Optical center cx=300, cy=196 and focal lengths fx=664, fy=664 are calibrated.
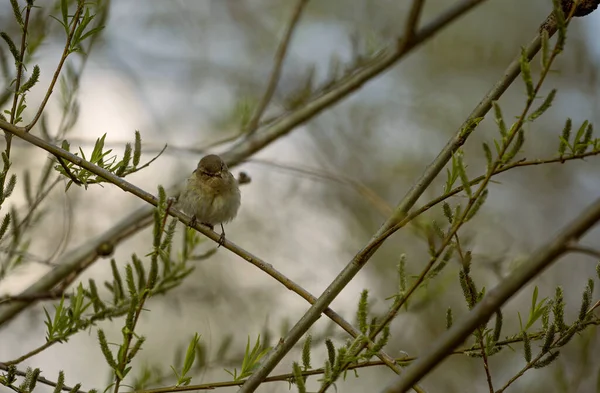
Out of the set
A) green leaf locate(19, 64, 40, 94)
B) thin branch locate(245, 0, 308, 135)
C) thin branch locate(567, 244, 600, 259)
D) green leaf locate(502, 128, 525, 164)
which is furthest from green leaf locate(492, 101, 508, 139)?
thin branch locate(245, 0, 308, 135)

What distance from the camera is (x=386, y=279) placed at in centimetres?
682

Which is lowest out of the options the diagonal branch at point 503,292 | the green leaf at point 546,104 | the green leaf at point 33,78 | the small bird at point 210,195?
the diagonal branch at point 503,292

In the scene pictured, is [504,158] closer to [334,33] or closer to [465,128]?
[465,128]

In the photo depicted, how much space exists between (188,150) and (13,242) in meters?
0.93

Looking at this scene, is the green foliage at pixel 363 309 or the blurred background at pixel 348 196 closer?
the green foliage at pixel 363 309

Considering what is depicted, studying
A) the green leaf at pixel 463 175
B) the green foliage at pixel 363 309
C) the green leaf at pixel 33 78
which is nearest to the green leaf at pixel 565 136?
the green leaf at pixel 463 175

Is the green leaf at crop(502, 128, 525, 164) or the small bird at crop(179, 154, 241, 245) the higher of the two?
the small bird at crop(179, 154, 241, 245)

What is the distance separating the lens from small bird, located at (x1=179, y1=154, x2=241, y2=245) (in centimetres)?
392

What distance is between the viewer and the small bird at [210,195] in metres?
3.92

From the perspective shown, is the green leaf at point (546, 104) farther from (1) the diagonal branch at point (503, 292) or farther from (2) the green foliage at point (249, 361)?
(2) the green foliage at point (249, 361)

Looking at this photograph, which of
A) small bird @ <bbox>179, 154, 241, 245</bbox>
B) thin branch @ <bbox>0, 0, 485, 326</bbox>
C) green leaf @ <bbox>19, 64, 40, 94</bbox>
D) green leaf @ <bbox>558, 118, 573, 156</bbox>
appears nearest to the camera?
green leaf @ <bbox>558, 118, 573, 156</bbox>

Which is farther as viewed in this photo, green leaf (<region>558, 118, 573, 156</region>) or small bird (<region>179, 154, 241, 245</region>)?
small bird (<region>179, 154, 241, 245</region>)

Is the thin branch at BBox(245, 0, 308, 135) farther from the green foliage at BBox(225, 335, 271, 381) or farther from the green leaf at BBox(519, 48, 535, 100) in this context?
the green leaf at BBox(519, 48, 535, 100)

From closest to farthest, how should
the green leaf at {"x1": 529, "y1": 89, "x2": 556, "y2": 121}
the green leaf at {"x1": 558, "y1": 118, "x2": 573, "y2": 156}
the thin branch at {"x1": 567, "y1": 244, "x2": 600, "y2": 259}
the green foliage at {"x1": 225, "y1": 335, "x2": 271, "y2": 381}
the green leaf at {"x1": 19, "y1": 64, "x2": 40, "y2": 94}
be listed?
the thin branch at {"x1": 567, "y1": 244, "x2": 600, "y2": 259} < the green leaf at {"x1": 529, "y1": 89, "x2": 556, "y2": 121} < the green leaf at {"x1": 558, "y1": 118, "x2": 573, "y2": 156} < the green leaf at {"x1": 19, "y1": 64, "x2": 40, "y2": 94} < the green foliage at {"x1": 225, "y1": 335, "x2": 271, "y2": 381}
